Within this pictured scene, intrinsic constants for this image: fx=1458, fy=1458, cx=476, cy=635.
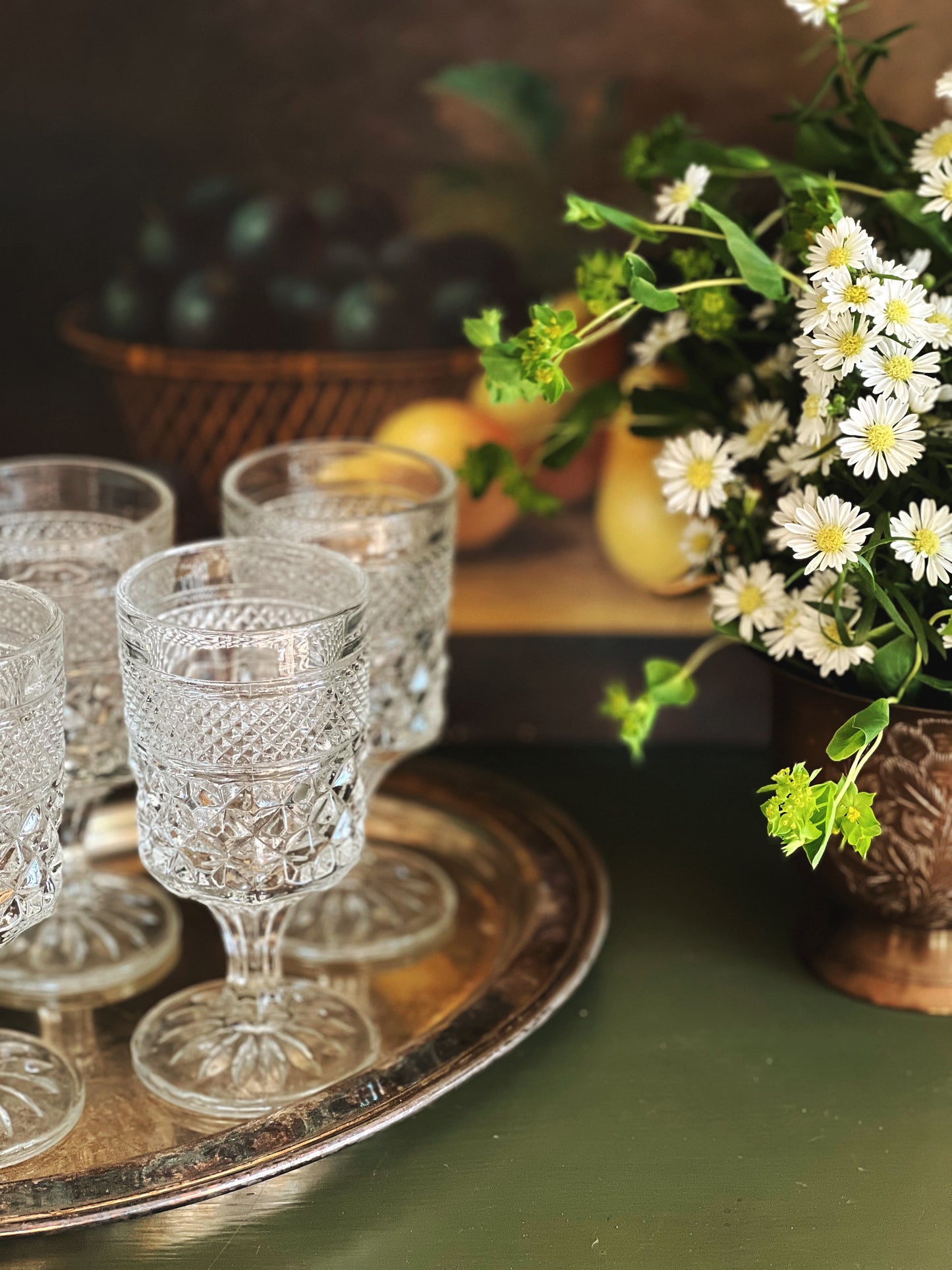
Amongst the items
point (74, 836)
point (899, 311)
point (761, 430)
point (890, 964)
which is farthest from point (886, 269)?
point (74, 836)

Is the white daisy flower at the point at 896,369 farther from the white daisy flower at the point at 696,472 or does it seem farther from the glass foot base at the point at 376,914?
the glass foot base at the point at 376,914

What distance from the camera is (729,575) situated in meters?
0.66

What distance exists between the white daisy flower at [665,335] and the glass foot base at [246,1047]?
1.16 ft

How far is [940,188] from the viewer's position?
606 mm

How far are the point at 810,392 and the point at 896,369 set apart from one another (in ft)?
0.16

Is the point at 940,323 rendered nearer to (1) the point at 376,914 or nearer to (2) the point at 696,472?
(2) the point at 696,472

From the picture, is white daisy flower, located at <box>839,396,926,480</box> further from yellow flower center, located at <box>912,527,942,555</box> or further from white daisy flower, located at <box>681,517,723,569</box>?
white daisy flower, located at <box>681,517,723,569</box>

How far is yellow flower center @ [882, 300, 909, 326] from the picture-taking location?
555mm

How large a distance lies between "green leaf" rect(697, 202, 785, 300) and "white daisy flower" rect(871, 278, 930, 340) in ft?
0.21

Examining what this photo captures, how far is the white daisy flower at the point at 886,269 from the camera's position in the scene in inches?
21.9

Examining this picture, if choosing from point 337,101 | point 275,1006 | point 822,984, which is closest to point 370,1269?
point 275,1006

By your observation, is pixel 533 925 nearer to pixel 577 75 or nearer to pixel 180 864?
pixel 180 864

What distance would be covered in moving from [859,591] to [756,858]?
0.27m

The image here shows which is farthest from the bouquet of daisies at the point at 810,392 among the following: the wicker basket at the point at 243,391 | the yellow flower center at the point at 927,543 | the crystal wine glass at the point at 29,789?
the crystal wine glass at the point at 29,789
